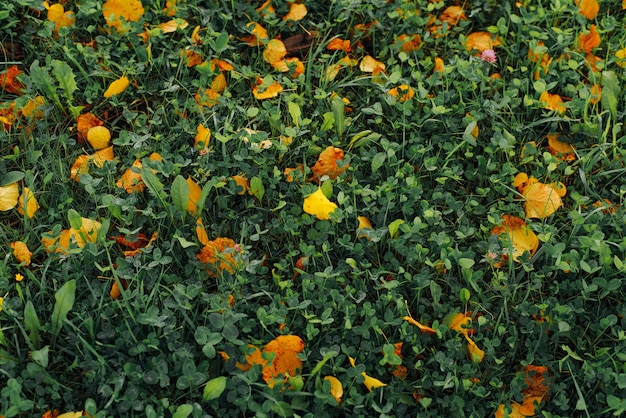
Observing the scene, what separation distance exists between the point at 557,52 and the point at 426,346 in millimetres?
1292

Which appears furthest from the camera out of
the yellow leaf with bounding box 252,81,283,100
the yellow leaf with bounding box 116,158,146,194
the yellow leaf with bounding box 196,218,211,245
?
the yellow leaf with bounding box 252,81,283,100

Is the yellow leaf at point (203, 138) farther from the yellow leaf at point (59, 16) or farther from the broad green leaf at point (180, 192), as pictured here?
the yellow leaf at point (59, 16)

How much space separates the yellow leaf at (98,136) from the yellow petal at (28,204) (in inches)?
10.8

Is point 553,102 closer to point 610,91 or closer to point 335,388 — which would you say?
point 610,91

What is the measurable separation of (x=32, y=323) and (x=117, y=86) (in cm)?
91

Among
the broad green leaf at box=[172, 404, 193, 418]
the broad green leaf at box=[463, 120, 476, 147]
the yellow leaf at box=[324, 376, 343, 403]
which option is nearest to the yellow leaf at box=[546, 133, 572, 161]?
the broad green leaf at box=[463, 120, 476, 147]

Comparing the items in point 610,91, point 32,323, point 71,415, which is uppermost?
point 610,91

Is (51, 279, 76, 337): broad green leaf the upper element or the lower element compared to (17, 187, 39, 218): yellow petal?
lower

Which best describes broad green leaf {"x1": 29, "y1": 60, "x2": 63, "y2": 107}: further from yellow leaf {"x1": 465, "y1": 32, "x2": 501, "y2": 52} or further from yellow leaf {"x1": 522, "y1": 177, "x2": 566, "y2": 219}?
yellow leaf {"x1": 522, "y1": 177, "x2": 566, "y2": 219}

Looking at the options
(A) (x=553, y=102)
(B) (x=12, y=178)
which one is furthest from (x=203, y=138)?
(A) (x=553, y=102)

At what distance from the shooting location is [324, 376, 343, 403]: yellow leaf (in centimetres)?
182

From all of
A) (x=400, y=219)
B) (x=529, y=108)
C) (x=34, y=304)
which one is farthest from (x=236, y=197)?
(x=529, y=108)

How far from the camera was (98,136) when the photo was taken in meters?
2.31

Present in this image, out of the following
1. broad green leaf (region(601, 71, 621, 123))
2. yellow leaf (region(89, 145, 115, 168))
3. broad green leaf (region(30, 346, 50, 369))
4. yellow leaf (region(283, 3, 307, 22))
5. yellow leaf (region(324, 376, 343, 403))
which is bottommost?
yellow leaf (region(324, 376, 343, 403))
